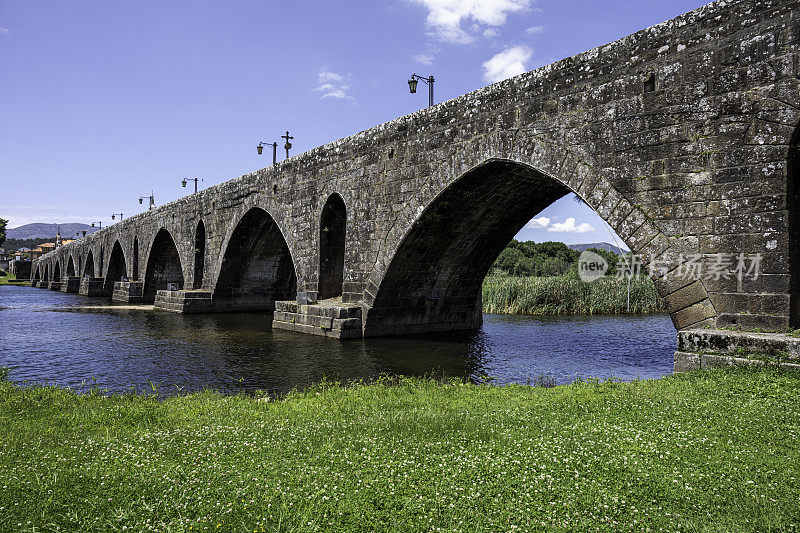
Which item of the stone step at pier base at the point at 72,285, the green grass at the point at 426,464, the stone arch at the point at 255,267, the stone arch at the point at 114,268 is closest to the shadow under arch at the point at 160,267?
the stone arch at the point at 114,268

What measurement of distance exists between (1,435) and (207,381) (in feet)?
13.4

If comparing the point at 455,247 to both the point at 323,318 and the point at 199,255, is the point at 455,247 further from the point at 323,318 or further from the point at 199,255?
the point at 199,255

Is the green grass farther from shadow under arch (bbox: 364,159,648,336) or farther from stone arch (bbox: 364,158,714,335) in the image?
shadow under arch (bbox: 364,159,648,336)

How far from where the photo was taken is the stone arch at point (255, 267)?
2086cm

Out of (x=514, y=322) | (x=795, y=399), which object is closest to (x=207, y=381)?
(x=795, y=399)

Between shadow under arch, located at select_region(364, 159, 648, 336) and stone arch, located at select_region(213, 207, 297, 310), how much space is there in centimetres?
821

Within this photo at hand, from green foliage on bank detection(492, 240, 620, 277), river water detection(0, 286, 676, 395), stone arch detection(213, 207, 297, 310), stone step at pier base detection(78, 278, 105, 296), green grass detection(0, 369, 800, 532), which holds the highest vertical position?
green foliage on bank detection(492, 240, 620, 277)

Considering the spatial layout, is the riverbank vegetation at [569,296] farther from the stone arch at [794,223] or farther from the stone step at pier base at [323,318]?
the stone arch at [794,223]

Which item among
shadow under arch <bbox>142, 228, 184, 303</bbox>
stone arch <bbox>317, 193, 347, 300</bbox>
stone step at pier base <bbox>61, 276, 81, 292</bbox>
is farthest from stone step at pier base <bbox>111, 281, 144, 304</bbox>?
stone arch <bbox>317, 193, 347, 300</bbox>

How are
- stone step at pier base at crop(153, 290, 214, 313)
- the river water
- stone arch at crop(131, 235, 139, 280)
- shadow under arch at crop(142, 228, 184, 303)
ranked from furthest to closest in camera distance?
stone arch at crop(131, 235, 139, 280) → shadow under arch at crop(142, 228, 184, 303) → stone step at pier base at crop(153, 290, 214, 313) → the river water

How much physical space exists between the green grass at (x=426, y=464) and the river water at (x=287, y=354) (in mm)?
3254

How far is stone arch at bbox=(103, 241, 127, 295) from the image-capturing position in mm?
37562

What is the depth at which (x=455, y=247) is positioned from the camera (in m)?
13.9

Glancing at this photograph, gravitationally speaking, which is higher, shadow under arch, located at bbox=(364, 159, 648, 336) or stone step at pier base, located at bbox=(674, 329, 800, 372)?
shadow under arch, located at bbox=(364, 159, 648, 336)
